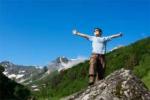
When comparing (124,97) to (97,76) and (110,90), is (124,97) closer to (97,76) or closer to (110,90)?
(110,90)

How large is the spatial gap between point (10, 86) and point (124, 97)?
151 meters

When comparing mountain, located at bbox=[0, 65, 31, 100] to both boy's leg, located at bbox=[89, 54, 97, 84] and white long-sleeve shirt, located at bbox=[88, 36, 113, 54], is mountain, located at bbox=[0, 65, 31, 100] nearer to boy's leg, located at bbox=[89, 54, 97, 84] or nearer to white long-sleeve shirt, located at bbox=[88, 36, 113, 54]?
white long-sleeve shirt, located at bbox=[88, 36, 113, 54]

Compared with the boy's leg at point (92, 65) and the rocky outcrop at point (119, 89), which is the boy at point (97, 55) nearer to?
the boy's leg at point (92, 65)

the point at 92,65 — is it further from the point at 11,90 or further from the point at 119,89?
the point at 11,90

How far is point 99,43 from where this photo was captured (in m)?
16.2

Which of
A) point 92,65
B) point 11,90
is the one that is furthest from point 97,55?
point 11,90

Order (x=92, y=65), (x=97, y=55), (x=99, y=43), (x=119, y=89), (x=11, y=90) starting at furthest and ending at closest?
(x=11, y=90) < (x=99, y=43) < (x=97, y=55) < (x=92, y=65) < (x=119, y=89)

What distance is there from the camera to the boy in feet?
51.7

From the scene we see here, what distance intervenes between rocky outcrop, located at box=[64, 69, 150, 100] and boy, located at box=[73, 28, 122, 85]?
2308 mm

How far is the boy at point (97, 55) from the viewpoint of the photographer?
15.8m

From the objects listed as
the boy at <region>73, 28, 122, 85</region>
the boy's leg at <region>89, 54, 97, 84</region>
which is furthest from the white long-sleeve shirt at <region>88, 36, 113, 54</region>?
the boy's leg at <region>89, 54, 97, 84</region>

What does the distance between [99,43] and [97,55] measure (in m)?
0.45

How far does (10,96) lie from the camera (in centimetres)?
15025

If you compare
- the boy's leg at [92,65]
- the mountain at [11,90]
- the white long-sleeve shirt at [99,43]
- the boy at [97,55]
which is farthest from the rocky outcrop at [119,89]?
the mountain at [11,90]
